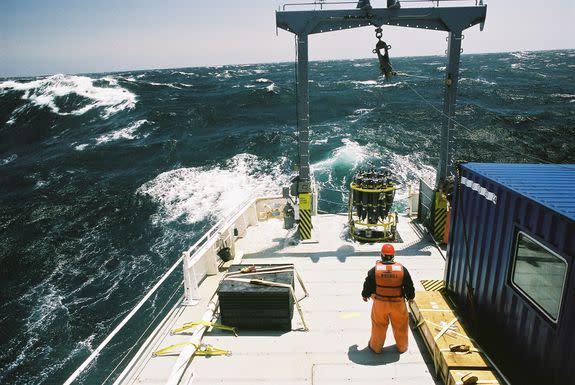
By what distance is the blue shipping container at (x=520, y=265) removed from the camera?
4.34m

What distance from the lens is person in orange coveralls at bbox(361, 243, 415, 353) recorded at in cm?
564

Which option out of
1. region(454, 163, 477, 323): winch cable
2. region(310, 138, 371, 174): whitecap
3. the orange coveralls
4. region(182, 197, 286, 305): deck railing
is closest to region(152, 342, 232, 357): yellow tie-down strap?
region(182, 197, 286, 305): deck railing

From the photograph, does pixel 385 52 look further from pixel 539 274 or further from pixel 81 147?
pixel 81 147

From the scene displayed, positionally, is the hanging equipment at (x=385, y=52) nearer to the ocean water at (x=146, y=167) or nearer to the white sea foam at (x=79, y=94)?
the ocean water at (x=146, y=167)

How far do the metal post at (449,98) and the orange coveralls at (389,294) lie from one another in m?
6.34

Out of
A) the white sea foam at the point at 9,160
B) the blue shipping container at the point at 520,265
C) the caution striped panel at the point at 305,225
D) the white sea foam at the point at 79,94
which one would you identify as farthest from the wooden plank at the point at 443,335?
the white sea foam at the point at 79,94

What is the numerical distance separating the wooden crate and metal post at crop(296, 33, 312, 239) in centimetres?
684

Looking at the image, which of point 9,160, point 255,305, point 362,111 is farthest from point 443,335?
point 362,111

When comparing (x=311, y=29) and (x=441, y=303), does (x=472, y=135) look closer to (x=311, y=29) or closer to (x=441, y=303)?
(x=311, y=29)

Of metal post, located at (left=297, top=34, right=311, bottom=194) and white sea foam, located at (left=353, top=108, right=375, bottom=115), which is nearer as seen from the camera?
metal post, located at (left=297, top=34, right=311, bottom=194)

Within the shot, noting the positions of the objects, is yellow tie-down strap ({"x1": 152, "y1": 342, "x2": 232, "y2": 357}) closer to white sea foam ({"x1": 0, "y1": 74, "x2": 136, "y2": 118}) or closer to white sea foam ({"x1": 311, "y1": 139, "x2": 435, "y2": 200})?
white sea foam ({"x1": 311, "y1": 139, "x2": 435, "y2": 200})

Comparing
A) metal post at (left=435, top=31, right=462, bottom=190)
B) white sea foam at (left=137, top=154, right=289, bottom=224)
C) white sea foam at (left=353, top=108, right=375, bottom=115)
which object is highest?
metal post at (left=435, top=31, right=462, bottom=190)

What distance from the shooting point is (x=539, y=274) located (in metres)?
4.84

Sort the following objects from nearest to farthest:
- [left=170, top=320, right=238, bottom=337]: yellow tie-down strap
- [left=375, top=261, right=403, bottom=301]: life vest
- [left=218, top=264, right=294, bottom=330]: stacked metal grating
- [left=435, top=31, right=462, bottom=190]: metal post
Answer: [left=375, top=261, right=403, bottom=301]: life vest
[left=218, top=264, right=294, bottom=330]: stacked metal grating
[left=170, top=320, right=238, bottom=337]: yellow tie-down strap
[left=435, top=31, right=462, bottom=190]: metal post
